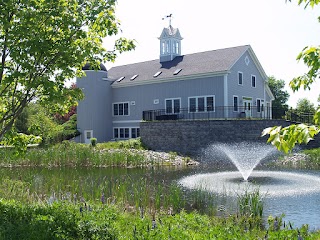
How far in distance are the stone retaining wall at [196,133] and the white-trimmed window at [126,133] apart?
15.2 ft

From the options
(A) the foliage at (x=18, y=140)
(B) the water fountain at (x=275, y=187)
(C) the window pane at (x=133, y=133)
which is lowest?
(B) the water fountain at (x=275, y=187)

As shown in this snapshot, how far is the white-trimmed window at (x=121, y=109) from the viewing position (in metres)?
33.7

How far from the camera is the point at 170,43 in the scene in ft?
111

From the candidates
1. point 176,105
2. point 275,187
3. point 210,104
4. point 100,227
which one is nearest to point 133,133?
point 176,105

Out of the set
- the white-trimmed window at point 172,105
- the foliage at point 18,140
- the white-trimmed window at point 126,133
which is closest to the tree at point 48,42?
the foliage at point 18,140

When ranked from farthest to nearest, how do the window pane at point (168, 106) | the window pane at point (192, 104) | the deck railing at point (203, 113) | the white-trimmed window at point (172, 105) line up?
the window pane at point (168, 106)
the white-trimmed window at point (172, 105)
the window pane at point (192, 104)
the deck railing at point (203, 113)

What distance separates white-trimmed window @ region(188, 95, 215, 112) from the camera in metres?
28.3

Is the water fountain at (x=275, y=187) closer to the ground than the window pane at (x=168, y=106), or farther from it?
closer to the ground

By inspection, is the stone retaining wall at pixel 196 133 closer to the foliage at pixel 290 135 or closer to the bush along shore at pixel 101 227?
the bush along shore at pixel 101 227

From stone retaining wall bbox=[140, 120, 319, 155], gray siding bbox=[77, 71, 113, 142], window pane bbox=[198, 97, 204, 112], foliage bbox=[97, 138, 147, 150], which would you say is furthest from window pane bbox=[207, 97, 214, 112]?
gray siding bbox=[77, 71, 113, 142]

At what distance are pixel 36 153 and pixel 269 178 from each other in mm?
12040

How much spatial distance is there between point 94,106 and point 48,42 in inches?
1065

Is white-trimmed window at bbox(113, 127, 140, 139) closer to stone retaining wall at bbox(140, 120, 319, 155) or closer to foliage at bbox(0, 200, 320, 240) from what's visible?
stone retaining wall at bbox(140, 120, 319, 155)

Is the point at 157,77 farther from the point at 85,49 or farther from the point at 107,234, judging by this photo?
the point at 107,234
